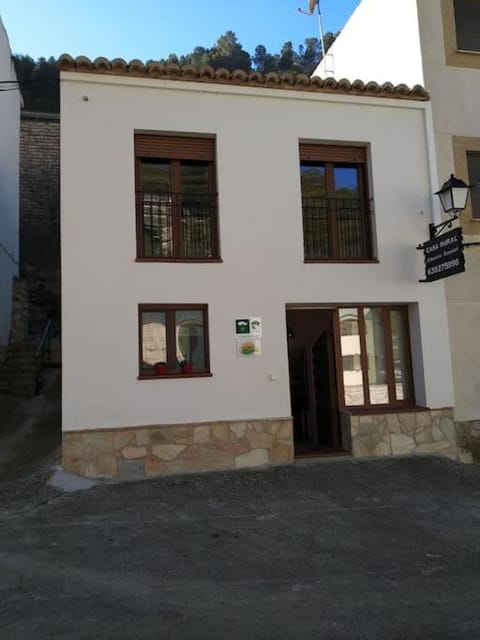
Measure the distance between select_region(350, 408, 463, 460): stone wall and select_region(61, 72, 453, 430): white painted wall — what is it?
0.30 m

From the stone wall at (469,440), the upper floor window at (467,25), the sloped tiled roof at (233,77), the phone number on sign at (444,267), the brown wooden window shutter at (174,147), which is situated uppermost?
the upper floor window at (467,25)

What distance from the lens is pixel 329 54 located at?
1192 cm

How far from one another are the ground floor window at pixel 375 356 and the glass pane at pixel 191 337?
2223 mm

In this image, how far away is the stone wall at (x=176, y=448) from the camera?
6.57m

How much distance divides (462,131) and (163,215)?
5.11 metres

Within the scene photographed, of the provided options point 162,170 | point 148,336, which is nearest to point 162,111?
point 162,170

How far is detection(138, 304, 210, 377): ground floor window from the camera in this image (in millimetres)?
7020

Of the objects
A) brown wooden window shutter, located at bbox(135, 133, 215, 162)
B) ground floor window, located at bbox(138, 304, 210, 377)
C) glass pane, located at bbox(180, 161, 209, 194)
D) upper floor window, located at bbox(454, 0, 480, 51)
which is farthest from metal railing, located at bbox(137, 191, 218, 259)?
upper floor window, located at bbox(454, 0, 480, 51)

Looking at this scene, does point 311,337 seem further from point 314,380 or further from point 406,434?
point 406,434

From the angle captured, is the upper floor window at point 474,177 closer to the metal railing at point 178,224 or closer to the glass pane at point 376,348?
the glass pane at point 376,348

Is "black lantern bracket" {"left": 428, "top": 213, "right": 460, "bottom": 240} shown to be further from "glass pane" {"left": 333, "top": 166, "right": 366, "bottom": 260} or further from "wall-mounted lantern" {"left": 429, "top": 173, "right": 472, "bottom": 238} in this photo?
"glass pane" {"left": 333, "top": 166, "right": 366, "bottom": 260}

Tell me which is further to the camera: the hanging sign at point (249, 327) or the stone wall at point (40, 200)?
the stone wall at point (40, 200)

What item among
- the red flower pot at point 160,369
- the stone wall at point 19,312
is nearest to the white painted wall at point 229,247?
the red flower pot at point 160,369

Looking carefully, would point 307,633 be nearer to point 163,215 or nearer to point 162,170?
point 163,215
